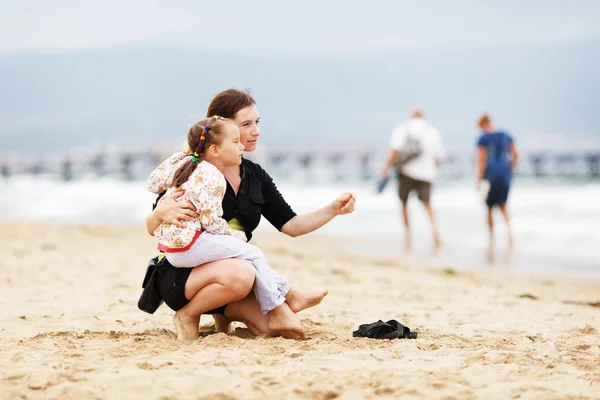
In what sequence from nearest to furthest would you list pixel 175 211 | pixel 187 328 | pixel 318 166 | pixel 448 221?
pixel 175 211 < pixel 187 328 < pixel 448 221 < pixel 318 166

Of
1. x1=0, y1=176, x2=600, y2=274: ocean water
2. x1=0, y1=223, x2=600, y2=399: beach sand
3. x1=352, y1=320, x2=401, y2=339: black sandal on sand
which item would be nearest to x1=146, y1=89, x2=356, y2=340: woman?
x1=0, y1=223, x2=600, y2=399: beach sand

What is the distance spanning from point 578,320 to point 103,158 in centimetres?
3405

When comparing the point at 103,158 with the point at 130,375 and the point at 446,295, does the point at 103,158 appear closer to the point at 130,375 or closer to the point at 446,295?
the point at 446,295

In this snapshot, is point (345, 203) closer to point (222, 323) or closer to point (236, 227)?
point (236, 227)

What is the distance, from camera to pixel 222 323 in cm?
411

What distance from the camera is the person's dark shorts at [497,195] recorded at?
31.9ft

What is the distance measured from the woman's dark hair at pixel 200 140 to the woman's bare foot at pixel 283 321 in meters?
0.81

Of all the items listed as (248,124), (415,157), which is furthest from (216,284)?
(415,157)

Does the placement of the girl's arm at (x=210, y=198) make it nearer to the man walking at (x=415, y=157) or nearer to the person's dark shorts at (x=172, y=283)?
the person's dark shorts at (x=172, y=283)

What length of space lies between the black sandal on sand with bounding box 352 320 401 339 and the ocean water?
4827 millimetres

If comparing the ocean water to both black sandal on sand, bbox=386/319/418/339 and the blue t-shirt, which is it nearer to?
the blue t-shirt

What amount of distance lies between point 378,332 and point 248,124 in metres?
1.24

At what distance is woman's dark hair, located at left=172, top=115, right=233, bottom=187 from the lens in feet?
11.9

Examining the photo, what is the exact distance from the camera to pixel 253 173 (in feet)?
13.2
